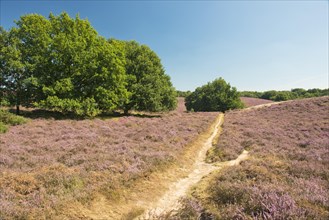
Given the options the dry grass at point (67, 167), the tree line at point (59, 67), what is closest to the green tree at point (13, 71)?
the tree line at point (59, 67)

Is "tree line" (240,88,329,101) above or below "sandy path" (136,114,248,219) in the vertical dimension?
above

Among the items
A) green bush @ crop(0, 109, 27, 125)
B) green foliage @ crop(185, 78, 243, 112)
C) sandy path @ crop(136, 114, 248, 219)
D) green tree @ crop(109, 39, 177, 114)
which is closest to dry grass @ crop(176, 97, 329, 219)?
sandy path @ crop(136, 114, 248, 219)

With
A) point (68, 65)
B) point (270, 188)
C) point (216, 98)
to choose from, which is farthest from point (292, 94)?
point (270, 188)

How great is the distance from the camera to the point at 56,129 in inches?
664

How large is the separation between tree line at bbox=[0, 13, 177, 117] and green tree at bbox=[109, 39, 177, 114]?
6.82ft

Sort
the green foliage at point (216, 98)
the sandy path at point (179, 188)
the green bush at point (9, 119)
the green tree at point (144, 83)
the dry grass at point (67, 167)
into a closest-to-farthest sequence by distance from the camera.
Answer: the dry grass at point (67, 167), the sandy path at point (179, 188), the green bush at point (9, 119), the green tree at point (144, 83), the green foliage at point (216, 98)

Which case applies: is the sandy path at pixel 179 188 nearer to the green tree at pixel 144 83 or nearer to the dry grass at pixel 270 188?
the dry grass at pixel 270 188

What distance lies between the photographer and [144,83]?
32094 millimetres

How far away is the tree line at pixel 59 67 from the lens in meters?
21.6

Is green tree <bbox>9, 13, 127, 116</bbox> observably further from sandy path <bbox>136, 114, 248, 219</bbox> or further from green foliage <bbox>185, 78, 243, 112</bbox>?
green foliage <bbox>185, 78, 243, 112</bbox>

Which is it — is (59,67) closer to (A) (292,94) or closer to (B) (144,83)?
(B) (144,83)

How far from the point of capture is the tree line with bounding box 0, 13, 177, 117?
850 inches

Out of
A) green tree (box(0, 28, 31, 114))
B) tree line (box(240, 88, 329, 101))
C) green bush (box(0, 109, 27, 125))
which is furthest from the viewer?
tree line (box(240, 88, 329, 101))

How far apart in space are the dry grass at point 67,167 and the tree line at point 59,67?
26.9 feet
